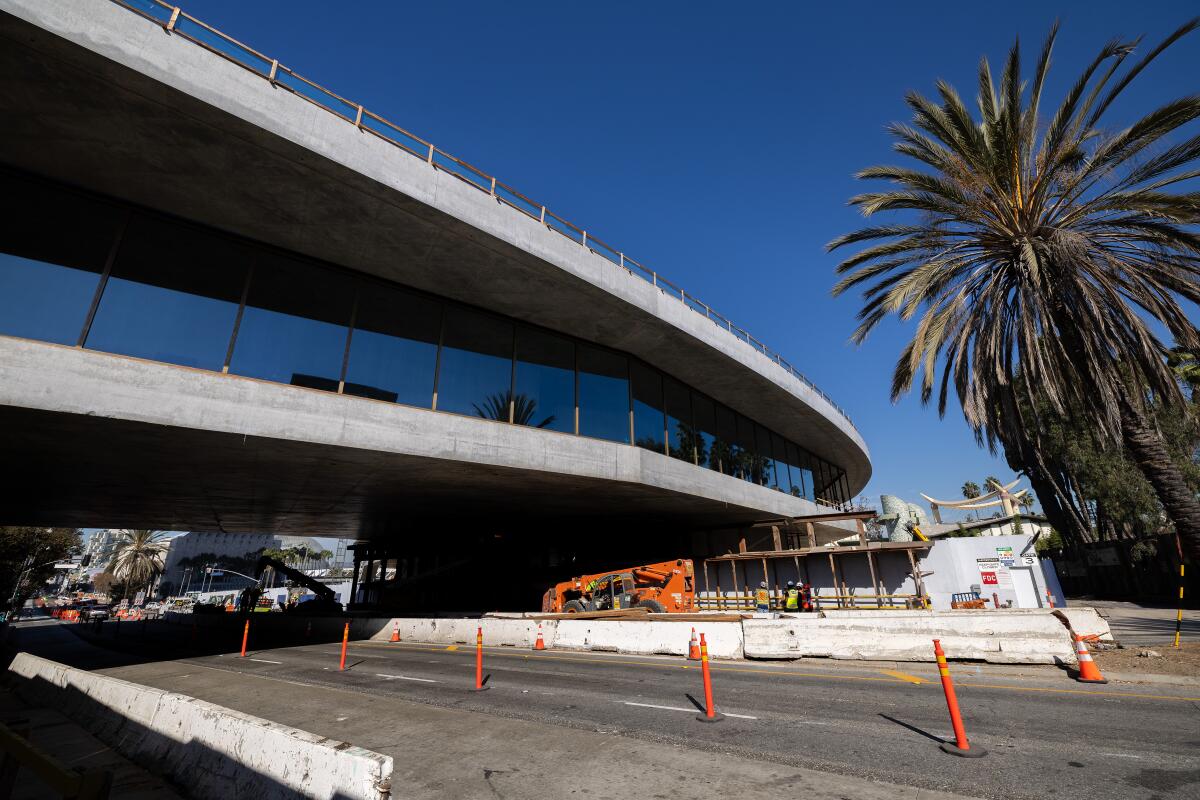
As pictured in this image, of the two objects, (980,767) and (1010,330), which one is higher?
(1010,330)

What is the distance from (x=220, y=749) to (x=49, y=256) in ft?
43.3

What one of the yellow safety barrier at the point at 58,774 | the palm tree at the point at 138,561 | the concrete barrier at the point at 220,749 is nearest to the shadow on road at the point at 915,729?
the concrete barrier at the point at 220,749

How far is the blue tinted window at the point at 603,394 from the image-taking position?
19.8 metres

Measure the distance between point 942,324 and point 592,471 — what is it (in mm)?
11959

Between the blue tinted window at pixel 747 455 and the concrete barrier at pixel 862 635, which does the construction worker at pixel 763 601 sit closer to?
the blue tinted window at pixel 747 455

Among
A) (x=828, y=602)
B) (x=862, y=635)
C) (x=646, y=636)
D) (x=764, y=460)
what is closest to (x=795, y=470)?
(x=764, y=460)

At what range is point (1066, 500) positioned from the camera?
4347 centimetres

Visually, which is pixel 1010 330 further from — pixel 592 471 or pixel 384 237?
pixel 384 237

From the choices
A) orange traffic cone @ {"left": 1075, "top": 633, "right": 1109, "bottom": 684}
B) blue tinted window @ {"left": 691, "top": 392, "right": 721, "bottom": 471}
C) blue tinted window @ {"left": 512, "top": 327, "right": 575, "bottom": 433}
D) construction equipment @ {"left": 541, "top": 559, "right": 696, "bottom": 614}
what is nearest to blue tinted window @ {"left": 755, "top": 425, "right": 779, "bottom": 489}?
blue tinted window @ {"left": 691, "top": 392, "right": 721, "bottom": 471}

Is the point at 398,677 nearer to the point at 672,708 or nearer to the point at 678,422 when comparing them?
the point at 672,708

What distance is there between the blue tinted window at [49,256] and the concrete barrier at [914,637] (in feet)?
59.7

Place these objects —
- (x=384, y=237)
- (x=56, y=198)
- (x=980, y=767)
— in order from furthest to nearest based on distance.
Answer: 1. (x=384, y=237)
2. (x=56, y=198)
3. (x=980, y=767)

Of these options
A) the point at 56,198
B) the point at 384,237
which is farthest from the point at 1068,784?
the point at 56,198

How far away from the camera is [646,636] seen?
15562 mm
